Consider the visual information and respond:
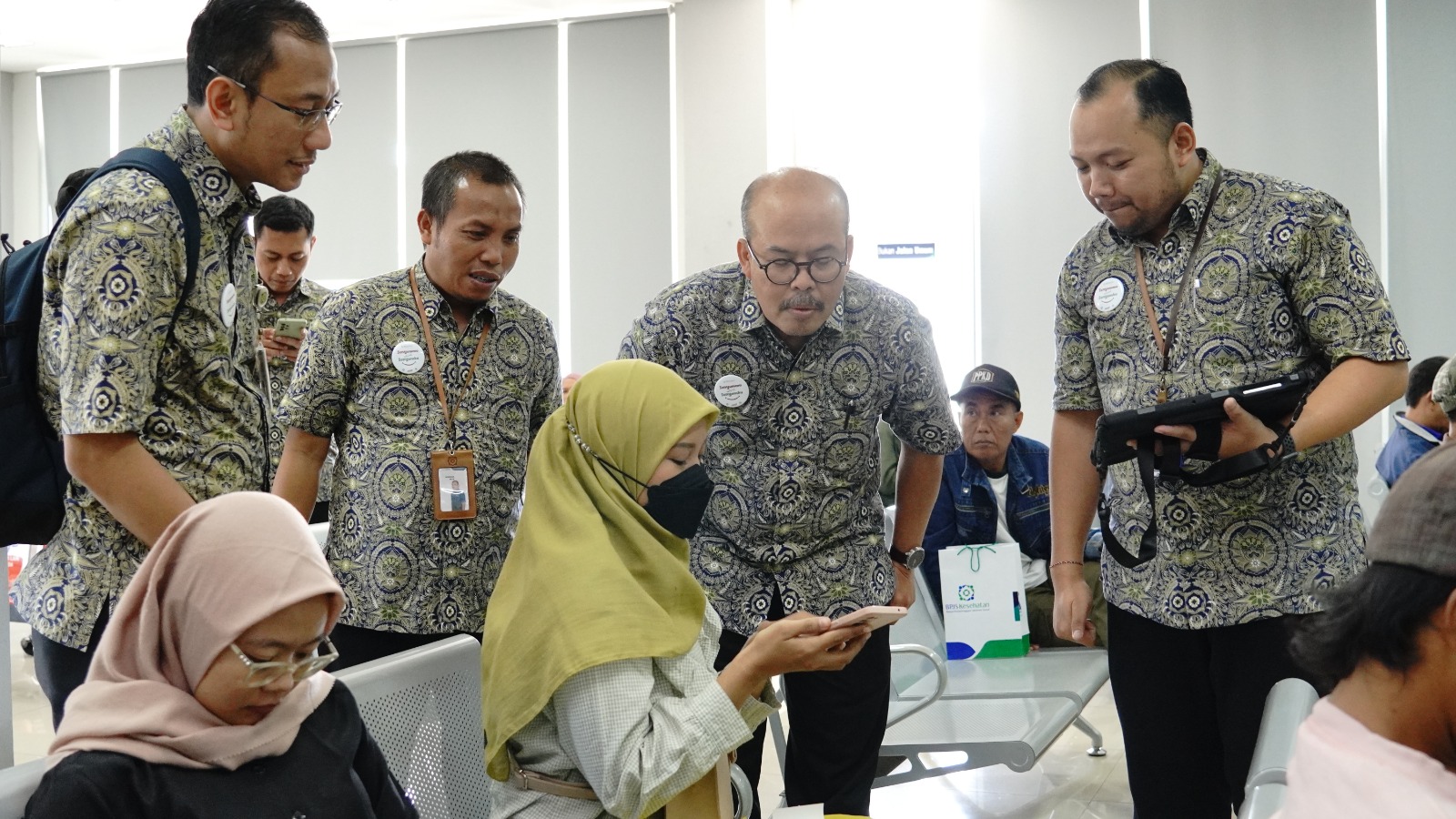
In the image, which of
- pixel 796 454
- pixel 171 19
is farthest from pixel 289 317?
pixel 171 19

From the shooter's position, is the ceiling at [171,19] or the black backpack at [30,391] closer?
the black backpack at [30,391]

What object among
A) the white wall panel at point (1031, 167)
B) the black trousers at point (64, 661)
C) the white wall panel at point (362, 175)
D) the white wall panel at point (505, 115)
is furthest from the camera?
the white wall panel at point (362, 175)

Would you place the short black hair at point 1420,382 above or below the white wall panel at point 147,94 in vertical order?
below

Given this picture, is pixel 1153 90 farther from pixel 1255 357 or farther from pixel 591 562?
pixel 591 562

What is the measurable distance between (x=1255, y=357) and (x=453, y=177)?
5.20 feet

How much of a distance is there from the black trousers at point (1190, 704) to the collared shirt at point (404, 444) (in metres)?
1.25

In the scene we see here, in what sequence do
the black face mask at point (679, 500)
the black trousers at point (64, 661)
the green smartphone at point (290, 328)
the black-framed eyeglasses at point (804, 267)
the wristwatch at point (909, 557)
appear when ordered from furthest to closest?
the green smartphone at point (290, 328) < the wristwatch at point (909, 557) < the black-framed eyeglasses at point (804, 267) < the black face mask at point (679, 500) < the black trousers at point (64, 661)

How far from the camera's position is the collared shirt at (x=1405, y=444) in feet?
14.0

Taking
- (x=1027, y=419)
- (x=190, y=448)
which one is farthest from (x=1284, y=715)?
(x=1027, y=419)

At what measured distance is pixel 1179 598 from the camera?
2066 mm

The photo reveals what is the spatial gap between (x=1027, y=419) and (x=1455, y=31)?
109 inches

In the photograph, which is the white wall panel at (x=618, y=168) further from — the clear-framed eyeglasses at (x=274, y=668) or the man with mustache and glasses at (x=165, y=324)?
the clear-framed eyeglasses at (x=274, y=668)

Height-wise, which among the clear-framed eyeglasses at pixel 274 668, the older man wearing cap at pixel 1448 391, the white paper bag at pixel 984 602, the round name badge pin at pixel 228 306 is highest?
the round name badge pin at pixel 228 306

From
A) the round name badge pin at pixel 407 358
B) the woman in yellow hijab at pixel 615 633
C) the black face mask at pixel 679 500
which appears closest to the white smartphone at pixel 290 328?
the round name badge pin at pixel 407 358
